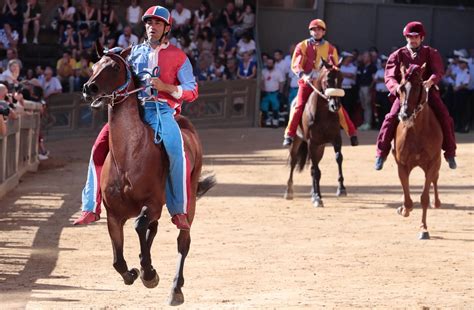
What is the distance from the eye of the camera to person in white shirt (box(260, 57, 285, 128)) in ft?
101

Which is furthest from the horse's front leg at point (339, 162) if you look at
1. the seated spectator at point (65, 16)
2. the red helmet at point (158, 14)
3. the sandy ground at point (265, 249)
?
the seated spectator at point (65, 16)

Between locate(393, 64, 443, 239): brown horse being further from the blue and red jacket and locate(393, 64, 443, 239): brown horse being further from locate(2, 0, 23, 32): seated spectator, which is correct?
locate(2, 0, 23, 32): seated spectator

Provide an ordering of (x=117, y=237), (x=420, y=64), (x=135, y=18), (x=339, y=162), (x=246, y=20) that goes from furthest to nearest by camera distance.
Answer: (x=246, y=20), (x=135, y=18), (x=339, y=162), (x=420, y=64), (x=117, y=237)

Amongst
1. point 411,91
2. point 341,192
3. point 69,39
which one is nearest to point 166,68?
point 411,91

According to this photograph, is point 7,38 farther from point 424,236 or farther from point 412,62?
point 424,236

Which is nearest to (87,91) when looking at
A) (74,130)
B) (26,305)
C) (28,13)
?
(26,305)

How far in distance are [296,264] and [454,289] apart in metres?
2.14

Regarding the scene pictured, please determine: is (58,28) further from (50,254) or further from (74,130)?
(50,254)

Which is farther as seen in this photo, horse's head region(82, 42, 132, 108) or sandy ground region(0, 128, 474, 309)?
sandy ground region(0, 128, 474, 309)

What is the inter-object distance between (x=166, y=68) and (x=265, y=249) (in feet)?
14.7

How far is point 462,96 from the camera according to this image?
100 ft

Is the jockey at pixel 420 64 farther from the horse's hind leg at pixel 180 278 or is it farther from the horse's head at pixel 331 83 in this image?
the horse's hind leg at pixel 180 278

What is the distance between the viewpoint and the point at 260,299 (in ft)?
36.8

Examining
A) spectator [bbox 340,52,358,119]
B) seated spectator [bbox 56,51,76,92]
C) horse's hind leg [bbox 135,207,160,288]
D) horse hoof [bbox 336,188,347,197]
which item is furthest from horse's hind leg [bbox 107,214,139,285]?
spectator [bbox 340,52,358,119]
